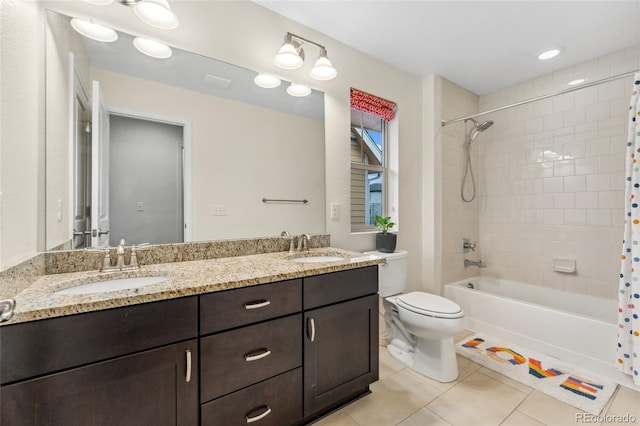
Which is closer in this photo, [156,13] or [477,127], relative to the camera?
[156,13]

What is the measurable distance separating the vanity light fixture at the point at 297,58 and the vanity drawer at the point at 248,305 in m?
1.35

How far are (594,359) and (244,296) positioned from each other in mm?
2383

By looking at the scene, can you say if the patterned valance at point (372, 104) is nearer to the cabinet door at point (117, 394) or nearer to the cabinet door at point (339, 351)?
the cabinet door at point (339, 351)

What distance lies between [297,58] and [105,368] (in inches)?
69.7

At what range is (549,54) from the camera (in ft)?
7.47

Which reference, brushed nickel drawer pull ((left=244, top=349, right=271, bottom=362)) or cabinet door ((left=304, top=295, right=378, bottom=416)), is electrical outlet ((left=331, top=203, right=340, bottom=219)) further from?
brushed nickel drawer pull ((left=244, top=349, right=271, bottom=362))

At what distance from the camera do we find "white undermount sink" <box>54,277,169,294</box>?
106cm

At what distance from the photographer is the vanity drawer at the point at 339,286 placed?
1.29 m

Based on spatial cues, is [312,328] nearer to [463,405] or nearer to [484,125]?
[463,405]

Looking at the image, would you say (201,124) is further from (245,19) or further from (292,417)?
(292,417)

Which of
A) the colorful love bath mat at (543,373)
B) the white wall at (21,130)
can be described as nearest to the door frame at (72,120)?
the white wall at (21,130)

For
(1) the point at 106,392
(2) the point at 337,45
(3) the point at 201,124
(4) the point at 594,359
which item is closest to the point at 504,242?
(4) the point at 594,359

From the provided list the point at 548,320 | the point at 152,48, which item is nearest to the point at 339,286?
the point at 152,48

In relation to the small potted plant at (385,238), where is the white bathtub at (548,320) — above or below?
below
